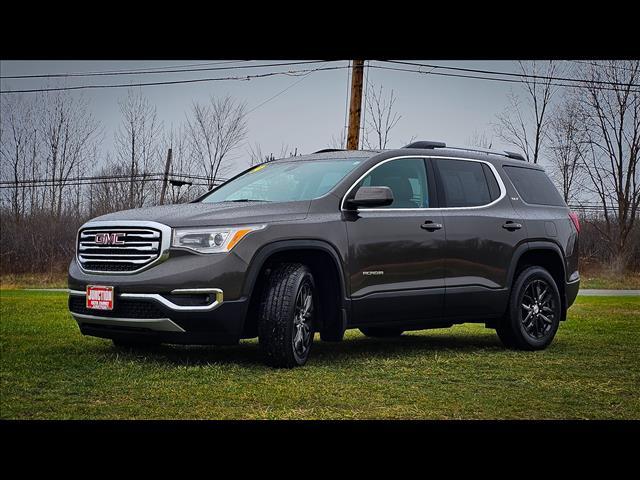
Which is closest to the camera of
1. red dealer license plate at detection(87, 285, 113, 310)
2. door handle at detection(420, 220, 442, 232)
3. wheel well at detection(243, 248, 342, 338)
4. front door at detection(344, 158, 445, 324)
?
red dealer license plate at detection(87, 285, 113, 310)

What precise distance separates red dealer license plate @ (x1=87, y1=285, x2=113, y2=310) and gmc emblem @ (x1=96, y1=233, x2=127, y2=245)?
0.37m

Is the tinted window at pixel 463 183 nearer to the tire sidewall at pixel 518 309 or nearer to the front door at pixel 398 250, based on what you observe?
the front door at pixel 398 250

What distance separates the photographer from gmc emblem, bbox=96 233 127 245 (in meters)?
7.32

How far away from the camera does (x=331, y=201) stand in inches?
307

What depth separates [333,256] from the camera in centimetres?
759

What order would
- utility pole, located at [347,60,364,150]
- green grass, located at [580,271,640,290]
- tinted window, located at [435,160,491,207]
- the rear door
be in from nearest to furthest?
1. the rear door
2. tinted window, located at [435,160,491,207]
3. green grass, located at [580,271,640,290]
4. utility pole, located at [347,60,364,150]

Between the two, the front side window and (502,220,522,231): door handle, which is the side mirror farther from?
(502,220,522,231): door handle

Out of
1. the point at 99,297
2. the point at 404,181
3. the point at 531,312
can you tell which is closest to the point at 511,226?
the point at 531,312

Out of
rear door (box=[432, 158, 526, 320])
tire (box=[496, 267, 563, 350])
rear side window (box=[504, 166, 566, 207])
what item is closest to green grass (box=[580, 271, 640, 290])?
rear side window (box=[504, 166, 566, 207])

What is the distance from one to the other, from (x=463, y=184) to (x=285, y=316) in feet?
9.13

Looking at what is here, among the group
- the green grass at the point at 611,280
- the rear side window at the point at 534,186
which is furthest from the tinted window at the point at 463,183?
the green grass at the point at 611,280
